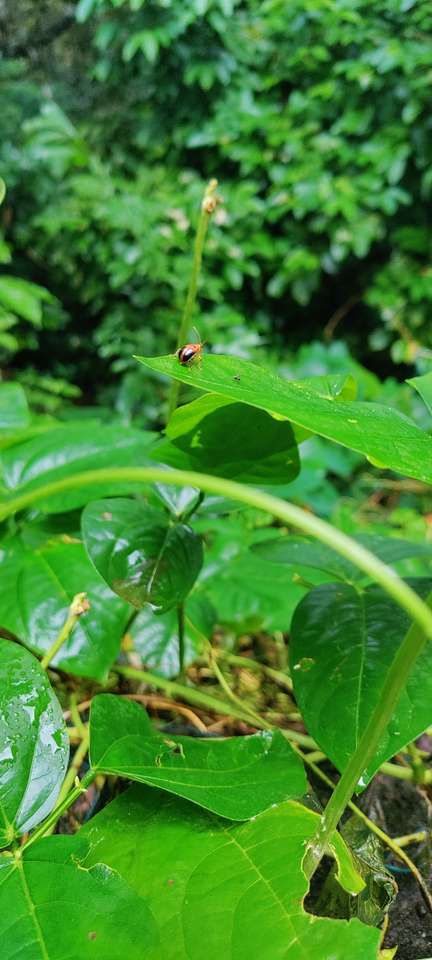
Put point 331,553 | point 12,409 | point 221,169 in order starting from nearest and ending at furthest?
point 331,553, point 12,409, point 221,169

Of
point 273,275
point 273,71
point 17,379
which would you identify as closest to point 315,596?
point 17,379

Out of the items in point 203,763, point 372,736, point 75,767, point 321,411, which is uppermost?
point 321,411

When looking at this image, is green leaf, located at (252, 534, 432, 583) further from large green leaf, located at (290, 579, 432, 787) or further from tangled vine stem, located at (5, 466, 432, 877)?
tangled vine stem, located at (5, 466, 432, 877)

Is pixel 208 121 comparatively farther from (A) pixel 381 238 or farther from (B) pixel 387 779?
(B) pixel 387 779

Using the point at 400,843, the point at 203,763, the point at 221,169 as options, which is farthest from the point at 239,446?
the point at 221,169

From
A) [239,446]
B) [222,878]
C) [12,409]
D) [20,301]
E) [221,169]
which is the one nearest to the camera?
[222,878]

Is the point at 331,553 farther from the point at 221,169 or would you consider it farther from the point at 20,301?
the point at 221,169

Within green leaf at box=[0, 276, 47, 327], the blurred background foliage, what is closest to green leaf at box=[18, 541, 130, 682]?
green leaf at box=[0, 276, 47, 327]
